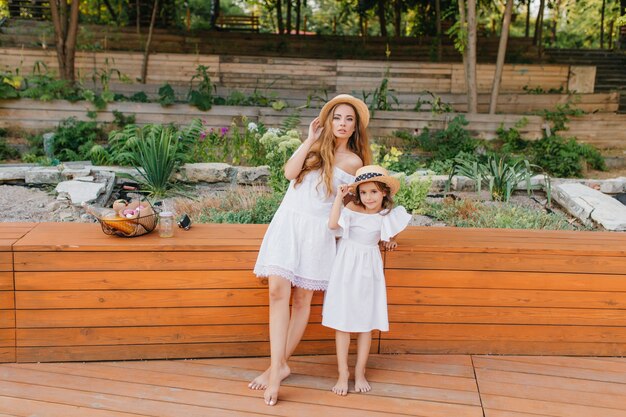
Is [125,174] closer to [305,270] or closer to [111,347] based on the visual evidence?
[111,347]

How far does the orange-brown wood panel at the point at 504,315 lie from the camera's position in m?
3.27

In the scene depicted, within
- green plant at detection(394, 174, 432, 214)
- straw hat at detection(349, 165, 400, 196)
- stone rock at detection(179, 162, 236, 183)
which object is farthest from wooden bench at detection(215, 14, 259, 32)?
straw hat at detection(349, 165, 400, 196)

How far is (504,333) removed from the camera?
10.9 feet

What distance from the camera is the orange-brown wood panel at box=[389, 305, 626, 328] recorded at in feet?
10.7

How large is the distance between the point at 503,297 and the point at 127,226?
2.00 m

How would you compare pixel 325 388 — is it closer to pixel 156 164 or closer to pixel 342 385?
pixel 342 385

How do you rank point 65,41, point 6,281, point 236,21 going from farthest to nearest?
point 236,21, point 65,41, point 6,281

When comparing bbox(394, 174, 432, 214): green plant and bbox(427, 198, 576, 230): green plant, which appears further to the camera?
bbox(394, 174, 432, 214): green plant

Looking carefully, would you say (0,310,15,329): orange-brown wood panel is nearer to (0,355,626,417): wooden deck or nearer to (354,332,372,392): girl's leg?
(0,355,626,417): wooden deck

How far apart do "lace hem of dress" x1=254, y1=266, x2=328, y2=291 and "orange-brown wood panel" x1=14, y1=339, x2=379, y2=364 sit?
1.59 feet

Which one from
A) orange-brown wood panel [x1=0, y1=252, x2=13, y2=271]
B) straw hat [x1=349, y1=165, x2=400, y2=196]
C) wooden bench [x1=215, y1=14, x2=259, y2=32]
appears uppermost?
wooden bench [x1=215, y1=14, x2=259, y2=32]

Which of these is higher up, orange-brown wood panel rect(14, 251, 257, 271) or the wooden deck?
orange-brown wood panel rect(14, 251, 257, 271)

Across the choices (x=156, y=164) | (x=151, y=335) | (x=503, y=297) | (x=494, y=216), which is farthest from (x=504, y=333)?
(x=156, y=164)

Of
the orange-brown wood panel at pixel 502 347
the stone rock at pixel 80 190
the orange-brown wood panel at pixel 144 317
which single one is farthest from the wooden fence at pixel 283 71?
the orange-brown wood panel at pixel 144 317
